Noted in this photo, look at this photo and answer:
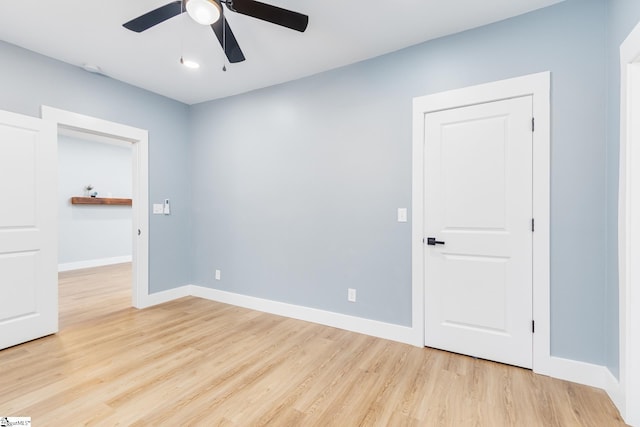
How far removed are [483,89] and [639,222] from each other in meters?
1.36

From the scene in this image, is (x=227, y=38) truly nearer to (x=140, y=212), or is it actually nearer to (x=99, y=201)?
(x=140, y=212)

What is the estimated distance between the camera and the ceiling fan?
1.66m

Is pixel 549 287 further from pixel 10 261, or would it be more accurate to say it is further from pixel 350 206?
pixel 10 261

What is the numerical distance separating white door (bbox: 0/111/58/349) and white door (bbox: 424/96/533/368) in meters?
3.53

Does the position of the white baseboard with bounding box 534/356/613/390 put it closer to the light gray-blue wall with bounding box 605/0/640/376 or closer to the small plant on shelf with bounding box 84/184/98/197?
the light gray-blue wall with bounding box 605/0/640/376

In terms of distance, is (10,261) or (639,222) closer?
(639,222)

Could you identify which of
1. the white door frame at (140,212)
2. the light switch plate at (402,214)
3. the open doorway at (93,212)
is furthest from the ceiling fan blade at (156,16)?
the open doorway at (93,212)

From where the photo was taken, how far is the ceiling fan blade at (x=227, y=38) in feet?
6.52

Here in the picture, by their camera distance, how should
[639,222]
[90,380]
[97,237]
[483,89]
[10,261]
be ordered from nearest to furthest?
[639,222]
[90,380]
[483,89]
[10,261]
[97,237]

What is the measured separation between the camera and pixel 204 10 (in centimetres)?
166

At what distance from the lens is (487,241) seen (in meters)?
2.41

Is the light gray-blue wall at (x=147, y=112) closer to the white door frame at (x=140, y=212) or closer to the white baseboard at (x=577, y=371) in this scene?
the white door frame at (x=140, y=212)

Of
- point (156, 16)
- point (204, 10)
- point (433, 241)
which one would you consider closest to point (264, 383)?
point (433, 241)

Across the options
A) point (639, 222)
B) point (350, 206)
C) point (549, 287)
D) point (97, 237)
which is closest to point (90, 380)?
point (350, 206)
